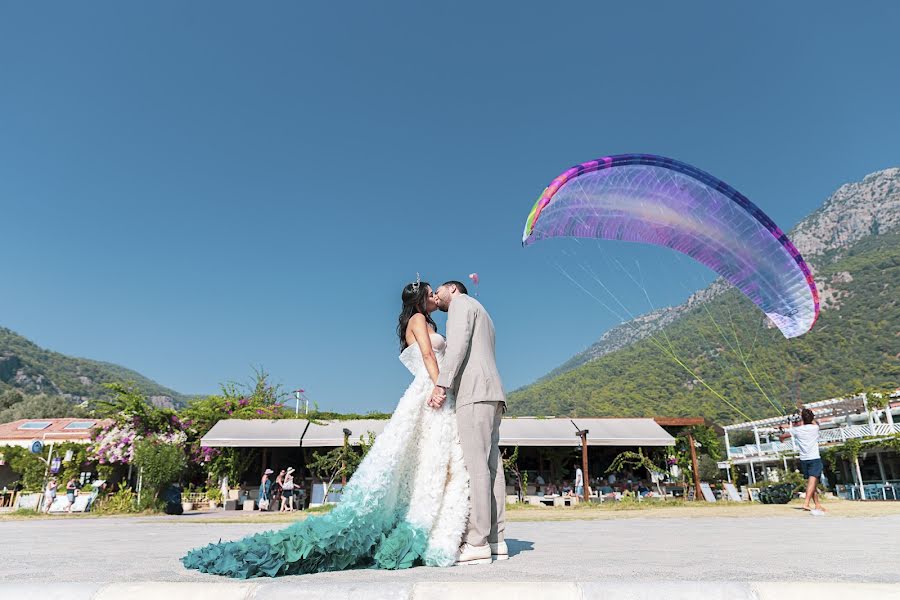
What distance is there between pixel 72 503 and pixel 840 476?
116ft

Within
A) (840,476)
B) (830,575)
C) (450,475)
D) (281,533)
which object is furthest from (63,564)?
(840,476)

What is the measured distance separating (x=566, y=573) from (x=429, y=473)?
109cm

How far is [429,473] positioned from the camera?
3205mm

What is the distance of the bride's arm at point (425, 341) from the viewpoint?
3402mm

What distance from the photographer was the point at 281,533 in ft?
8.62

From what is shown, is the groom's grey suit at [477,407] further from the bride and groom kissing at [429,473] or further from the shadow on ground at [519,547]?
the shadow on ground at [519,547]

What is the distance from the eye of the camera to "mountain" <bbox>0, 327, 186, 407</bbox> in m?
67.7

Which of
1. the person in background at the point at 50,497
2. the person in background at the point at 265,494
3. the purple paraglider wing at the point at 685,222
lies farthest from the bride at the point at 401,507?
the person in background at the point at 50,497

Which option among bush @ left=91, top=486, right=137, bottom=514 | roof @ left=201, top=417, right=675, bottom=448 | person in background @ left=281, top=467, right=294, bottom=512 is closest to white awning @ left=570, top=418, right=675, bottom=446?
roof @ left=201, top=417, right=675, bottom=448

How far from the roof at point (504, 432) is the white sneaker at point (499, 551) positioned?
44.7 ft

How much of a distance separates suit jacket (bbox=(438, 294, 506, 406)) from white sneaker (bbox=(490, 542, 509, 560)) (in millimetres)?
832

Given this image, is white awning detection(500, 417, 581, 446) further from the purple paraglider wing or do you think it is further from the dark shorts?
the dark shorts

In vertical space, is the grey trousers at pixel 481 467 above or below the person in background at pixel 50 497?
above

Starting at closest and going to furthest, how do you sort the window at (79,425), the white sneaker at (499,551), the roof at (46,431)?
the white sneaker at (499,551), the roof at (46,431), the window at (79,425)
